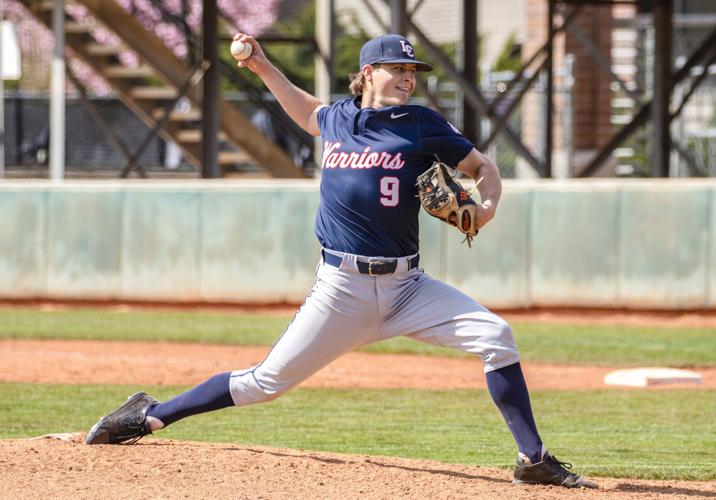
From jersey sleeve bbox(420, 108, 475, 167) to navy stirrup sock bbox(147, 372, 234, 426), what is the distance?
141cm

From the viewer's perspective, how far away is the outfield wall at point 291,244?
1402 cm

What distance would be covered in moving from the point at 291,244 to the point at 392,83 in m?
9.07

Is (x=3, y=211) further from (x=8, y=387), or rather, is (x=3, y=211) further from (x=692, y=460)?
(x=692, y=460)

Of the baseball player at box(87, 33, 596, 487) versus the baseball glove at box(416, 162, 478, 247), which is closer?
the baseball glove at box(416, 162, 478, 247)

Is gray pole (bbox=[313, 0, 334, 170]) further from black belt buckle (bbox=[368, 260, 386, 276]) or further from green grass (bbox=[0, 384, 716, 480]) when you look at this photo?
black belt buckle (bbox=[368, 260, 386, 276])

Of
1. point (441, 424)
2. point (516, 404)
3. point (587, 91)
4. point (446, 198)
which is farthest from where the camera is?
point (587, 91)

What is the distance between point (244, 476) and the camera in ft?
19.0

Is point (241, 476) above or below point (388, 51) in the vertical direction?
below

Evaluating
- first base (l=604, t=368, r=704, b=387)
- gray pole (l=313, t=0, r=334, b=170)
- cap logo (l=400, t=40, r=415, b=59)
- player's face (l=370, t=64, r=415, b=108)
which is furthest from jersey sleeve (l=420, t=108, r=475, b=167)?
gray pole (l=313, t=0, r=334, b=170)

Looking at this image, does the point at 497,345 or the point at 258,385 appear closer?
the point at 497,345

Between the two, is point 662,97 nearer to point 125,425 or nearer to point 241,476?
point 125,425

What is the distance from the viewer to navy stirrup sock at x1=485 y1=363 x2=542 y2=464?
5.72m

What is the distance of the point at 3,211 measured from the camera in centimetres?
1503

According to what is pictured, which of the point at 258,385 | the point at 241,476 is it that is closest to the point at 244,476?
the point at 241,476
